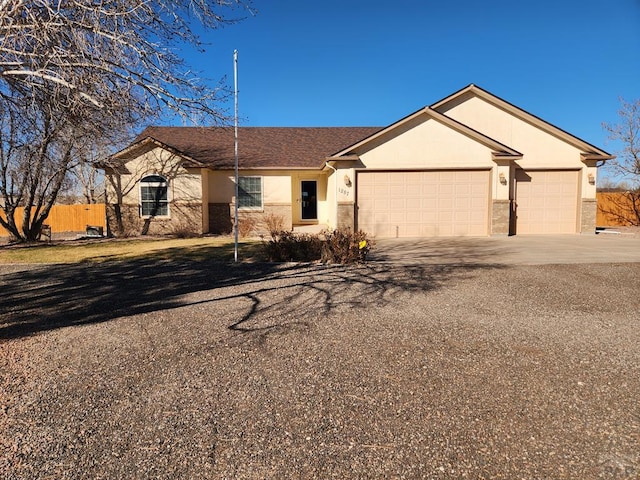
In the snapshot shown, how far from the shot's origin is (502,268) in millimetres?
9016

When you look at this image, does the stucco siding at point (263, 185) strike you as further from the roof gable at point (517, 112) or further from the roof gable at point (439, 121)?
the roof gable at point (517, 112)

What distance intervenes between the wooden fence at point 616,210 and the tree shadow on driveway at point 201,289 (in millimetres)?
18711

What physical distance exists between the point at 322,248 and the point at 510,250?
6.08m

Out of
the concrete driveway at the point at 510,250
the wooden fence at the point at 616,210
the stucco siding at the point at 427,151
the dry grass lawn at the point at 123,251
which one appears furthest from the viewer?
the wooden fence at the point at 616,210

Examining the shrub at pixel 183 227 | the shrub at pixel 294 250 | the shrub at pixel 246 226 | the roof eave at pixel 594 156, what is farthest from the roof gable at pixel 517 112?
the shrub at pixel 183 227

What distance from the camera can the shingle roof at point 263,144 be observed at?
18.8 meters

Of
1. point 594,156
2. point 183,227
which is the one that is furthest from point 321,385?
point 594,156

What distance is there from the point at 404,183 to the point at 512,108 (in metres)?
5.74

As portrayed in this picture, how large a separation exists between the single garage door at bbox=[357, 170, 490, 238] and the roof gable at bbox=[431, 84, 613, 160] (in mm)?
3257

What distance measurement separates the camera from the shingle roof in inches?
739

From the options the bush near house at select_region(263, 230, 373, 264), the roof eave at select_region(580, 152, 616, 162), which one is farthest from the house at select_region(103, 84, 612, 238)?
the bush near house at select_region(263, 230, 373, 264)

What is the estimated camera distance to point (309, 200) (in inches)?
820

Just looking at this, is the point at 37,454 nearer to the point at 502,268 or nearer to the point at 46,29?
the point at 46,29

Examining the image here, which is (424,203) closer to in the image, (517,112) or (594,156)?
(517,112)
